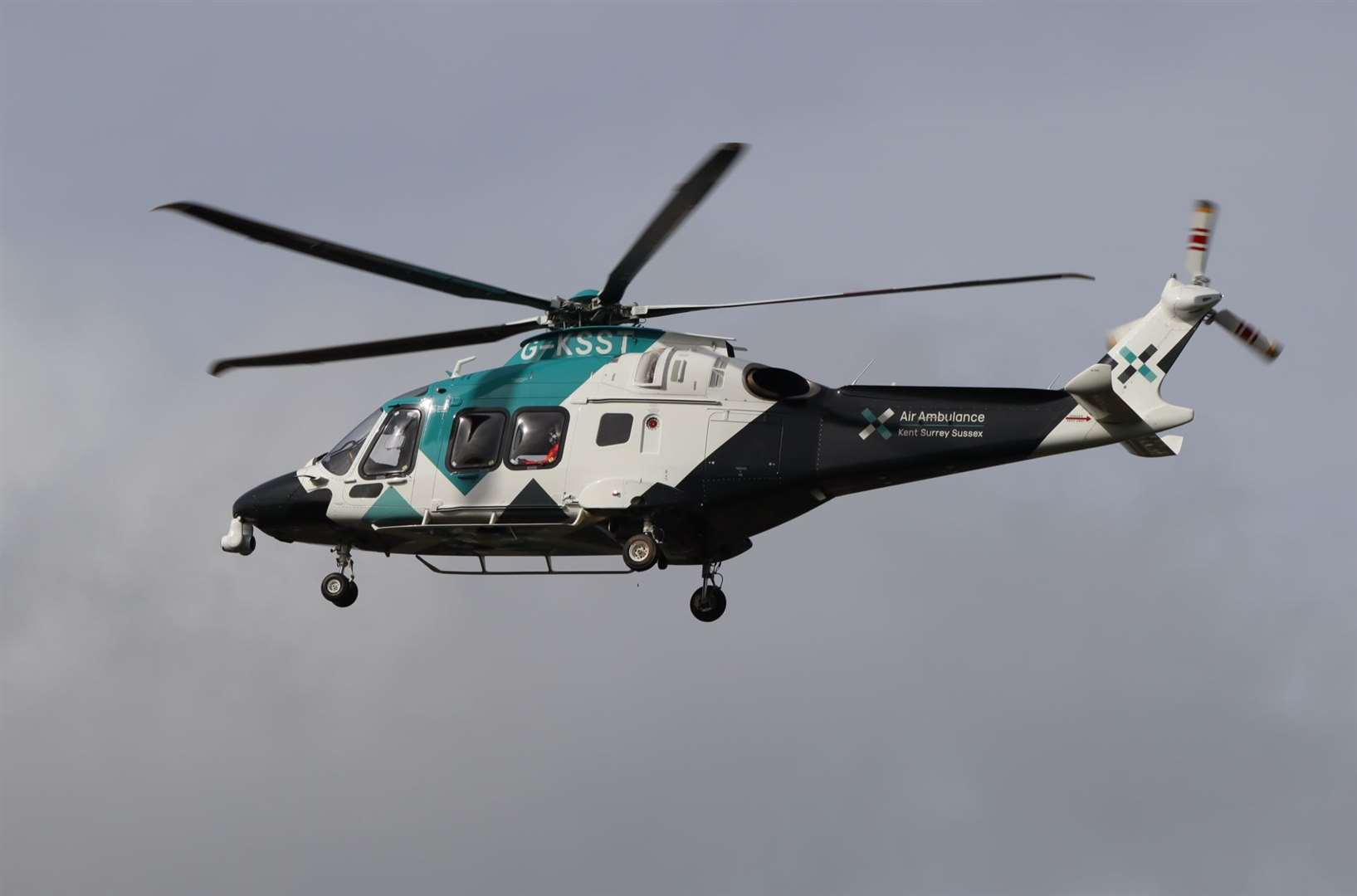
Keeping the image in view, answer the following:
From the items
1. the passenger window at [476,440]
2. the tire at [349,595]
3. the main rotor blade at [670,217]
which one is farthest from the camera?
the tire at [349,595]

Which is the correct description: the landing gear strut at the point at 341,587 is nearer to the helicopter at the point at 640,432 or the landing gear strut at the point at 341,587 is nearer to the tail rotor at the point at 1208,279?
the helicopter at the point at 640,432

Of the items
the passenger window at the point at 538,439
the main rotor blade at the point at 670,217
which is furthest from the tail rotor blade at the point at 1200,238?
the passenger window at the point at 538,439

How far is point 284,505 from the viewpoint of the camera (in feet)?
110

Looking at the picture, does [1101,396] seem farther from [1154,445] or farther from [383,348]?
[383,348]

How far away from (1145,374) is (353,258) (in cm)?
1103

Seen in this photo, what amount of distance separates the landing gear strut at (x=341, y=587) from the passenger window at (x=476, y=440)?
2.93 metres

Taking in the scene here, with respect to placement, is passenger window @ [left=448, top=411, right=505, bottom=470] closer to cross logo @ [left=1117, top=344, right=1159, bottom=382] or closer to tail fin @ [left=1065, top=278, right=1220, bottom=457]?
tail fin @ [left=1065, top=278, right=1220, bottom=457]

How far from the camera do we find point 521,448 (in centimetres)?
3145

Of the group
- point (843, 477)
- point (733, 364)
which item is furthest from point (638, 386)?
point (843, 477)

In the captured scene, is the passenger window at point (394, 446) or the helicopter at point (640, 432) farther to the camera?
the passenger window at point (394, 446)

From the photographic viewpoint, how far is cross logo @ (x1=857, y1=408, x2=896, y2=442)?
30.0 m

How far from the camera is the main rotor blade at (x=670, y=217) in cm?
2639

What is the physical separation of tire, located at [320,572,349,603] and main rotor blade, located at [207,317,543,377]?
347cm

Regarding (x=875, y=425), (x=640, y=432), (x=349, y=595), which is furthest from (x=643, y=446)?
(x=349, y=595)
